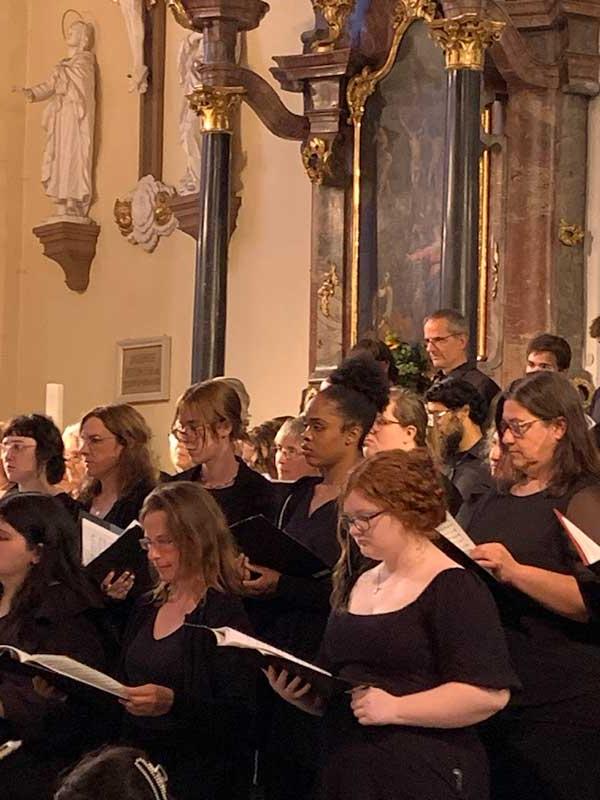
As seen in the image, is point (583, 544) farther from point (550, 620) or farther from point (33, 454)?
point (33, 454)

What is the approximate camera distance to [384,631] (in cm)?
419

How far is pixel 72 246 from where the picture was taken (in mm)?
15164

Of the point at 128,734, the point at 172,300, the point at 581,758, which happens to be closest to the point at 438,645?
the point at 581,758

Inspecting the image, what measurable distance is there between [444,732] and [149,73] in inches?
445

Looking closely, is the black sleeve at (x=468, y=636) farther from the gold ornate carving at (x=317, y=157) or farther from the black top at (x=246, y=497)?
the gold ornate carving at (x=317, y=157)

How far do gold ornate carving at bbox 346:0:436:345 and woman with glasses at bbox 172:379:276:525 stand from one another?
639 cm

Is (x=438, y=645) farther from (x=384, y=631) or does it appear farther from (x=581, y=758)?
(x=581, y=758)

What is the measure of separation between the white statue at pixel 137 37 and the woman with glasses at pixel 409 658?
1095 centimetres

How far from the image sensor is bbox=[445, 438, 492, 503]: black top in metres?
5.98

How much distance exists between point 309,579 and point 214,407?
39.3 inches

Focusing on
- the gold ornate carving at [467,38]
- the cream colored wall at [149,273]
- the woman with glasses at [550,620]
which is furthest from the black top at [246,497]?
the cream colored wall at [149,273]

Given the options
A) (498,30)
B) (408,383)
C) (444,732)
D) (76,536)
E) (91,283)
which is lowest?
(444,732)

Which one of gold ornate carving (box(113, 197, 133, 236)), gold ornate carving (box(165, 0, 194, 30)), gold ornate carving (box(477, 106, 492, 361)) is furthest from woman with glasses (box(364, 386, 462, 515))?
gold ornate carving (box(113, 197, 133, 236))

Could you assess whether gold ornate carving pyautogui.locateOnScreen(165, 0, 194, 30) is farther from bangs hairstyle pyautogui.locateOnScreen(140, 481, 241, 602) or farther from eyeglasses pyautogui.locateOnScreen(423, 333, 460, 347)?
bangs hairstyle pyautogui.locateOnScreen(140, 481, 241, 602)
